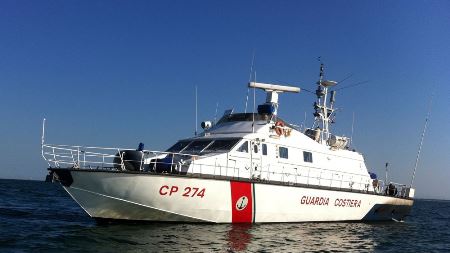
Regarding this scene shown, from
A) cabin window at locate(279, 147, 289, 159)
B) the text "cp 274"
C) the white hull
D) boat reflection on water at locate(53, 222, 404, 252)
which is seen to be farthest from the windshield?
boat reflection on water at locate(53, 222, 404, 252)

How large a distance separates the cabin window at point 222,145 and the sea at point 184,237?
290cm

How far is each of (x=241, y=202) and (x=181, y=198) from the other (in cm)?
234

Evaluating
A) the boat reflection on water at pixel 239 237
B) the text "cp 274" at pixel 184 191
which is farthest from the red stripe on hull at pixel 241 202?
the text "cp 274" at pixel 184 191

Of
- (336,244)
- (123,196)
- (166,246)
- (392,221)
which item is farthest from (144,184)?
(392,221)

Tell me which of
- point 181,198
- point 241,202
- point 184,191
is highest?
point 184,191

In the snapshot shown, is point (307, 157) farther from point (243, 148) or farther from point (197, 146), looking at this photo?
point (197, 146)

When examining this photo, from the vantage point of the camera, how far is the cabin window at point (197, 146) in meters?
17.1

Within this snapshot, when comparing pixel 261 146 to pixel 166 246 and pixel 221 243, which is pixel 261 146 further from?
pixel 166 246

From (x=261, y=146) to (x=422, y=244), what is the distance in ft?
22.3

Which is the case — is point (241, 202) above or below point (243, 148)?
below

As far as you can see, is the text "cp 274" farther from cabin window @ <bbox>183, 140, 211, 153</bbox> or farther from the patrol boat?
cabin window @ <bbox>183, 140, 211, 153</bbox>

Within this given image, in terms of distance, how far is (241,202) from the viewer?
15.5 m

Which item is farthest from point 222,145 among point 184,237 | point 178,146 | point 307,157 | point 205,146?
point 184,237

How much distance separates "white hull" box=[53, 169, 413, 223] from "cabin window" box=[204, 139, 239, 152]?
71.2 inches
